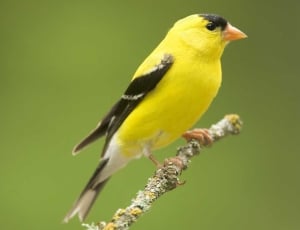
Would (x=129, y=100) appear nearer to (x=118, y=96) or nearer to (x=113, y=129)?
(x=113, y=129)

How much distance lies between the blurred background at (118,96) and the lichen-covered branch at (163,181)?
30.5 inches

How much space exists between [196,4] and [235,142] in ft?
2.54

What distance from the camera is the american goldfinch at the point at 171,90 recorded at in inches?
99.4

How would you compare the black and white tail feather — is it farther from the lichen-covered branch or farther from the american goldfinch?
the lichen-covered branch

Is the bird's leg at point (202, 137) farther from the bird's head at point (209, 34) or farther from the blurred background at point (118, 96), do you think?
the blurred background at point (118, 96)

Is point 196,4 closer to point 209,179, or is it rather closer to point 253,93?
point 253,93

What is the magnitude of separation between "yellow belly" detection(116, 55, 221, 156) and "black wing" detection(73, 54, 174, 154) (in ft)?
0.06

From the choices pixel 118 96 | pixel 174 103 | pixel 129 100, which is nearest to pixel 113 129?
pixel 129 100

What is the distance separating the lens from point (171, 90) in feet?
8.30

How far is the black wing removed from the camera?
8.45 ft

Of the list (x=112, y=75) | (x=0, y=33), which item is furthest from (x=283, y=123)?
(x=0, y=33)

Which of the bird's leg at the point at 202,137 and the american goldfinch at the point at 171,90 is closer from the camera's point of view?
the american goldfinch at the point at 171,90

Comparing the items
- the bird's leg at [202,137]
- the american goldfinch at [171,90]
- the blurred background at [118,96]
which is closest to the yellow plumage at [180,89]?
the american goldfinch at [171,90]

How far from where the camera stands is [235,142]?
396cm
